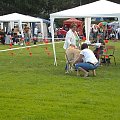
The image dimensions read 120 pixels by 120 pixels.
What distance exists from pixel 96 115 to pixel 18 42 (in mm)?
28455

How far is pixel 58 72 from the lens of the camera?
15.1m

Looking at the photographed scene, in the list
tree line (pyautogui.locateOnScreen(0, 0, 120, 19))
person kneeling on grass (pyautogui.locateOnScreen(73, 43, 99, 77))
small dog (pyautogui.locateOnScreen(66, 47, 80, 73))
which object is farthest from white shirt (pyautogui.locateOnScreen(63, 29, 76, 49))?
tree line (pyautogui.locateOnScreen(0, 0, 120, 19))

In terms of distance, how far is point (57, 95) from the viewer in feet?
33.7

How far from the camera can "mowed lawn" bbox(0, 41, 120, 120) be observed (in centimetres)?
820

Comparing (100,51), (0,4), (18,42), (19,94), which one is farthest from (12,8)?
(19,94)

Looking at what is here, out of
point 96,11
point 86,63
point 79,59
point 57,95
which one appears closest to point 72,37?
point 79,59

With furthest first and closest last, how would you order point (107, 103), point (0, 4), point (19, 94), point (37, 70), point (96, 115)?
point (0, 4), point (37, 70), point (19, 94), point (107, 103), point (96, 115)

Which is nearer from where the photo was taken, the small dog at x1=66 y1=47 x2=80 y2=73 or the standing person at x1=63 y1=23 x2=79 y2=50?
the small dog at x1=66 y1=47 x2=80 y2=73

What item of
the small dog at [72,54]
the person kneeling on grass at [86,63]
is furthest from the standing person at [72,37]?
the person kneeling on grass at [86,63]

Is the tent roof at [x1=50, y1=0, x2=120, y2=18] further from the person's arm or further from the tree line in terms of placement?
the tree line

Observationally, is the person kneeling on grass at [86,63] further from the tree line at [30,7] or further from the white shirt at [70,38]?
the tree line at [30,7]

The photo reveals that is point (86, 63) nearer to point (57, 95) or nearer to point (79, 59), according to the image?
point (79, 59)

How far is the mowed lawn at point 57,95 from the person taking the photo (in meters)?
8.20

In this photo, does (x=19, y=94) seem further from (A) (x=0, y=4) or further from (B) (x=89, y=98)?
(A) (x=0, y=4)
